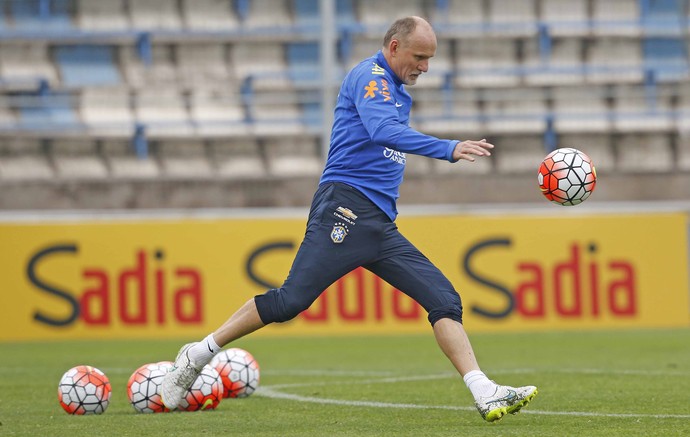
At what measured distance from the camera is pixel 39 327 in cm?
1468

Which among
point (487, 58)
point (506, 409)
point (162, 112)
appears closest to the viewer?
point (506, 409)

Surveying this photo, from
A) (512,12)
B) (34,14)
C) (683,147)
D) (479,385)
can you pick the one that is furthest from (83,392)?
(512,12)

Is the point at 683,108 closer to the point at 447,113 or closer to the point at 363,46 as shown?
the point at 447,113

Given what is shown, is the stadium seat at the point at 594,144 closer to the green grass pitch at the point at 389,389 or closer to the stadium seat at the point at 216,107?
the stadium seat at the point at 216,107

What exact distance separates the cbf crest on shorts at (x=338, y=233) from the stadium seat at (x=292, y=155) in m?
13.2

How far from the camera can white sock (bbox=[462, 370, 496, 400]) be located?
5.82m

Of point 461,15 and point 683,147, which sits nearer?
point 683,147

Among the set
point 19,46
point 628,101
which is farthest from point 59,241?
point 628,101

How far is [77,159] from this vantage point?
63.1 feet

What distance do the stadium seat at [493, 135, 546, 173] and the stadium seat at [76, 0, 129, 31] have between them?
6707 millimetres

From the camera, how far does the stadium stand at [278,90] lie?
1911 centimetres

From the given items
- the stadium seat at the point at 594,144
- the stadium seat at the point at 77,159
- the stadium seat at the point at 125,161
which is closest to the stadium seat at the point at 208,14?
the stadium seat at the point at 125,161

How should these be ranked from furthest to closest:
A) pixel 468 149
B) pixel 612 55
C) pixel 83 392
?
pixel 612 55 < pixel 83 392 < pixel 468 149

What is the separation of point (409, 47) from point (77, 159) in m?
13.9
